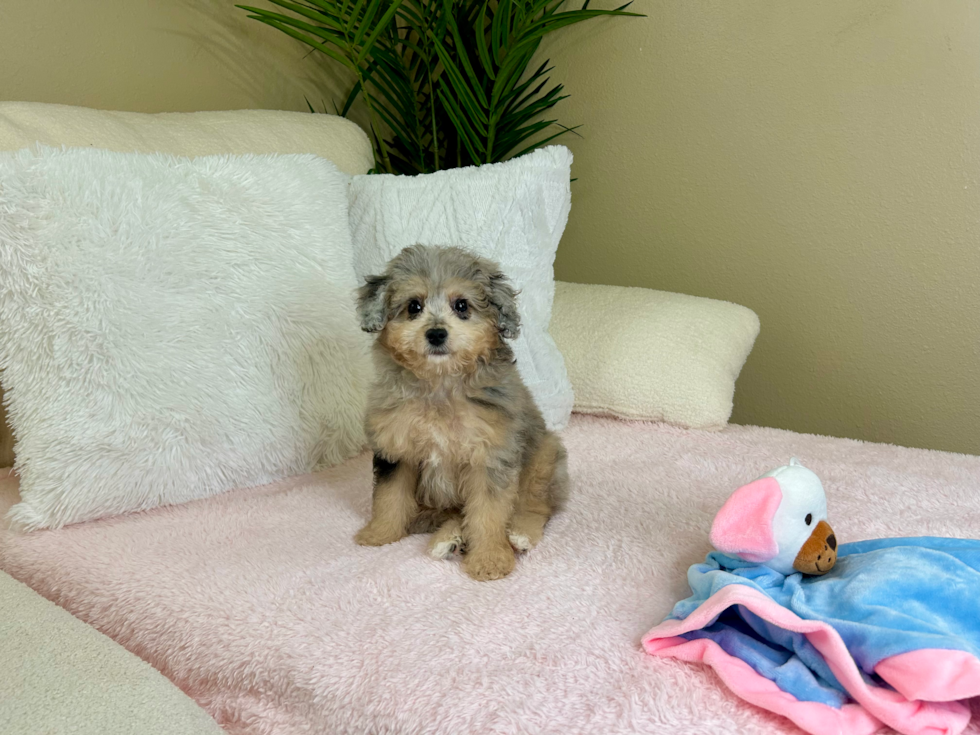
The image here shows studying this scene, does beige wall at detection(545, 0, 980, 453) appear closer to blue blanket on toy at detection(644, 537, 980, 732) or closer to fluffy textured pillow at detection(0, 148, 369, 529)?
fluffy textured pillow at detection(0, 148, 369, 529)

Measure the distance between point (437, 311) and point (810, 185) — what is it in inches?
69.8

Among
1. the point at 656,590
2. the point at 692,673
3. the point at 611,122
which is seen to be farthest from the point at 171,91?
the point at 692,673

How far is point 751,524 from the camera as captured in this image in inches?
50.8

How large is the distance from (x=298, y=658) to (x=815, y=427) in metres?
2.33

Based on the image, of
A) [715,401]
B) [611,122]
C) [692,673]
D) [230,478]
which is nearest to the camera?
[692,673]

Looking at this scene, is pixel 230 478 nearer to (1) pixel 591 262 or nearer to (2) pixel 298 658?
(2) pixel 298 658

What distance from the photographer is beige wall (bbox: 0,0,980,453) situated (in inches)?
97.2

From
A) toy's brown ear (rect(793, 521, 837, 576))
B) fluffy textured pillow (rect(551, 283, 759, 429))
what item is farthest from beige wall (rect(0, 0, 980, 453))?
toy's brown ear (rect(793, 521, 837, 576))

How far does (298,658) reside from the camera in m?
1.19

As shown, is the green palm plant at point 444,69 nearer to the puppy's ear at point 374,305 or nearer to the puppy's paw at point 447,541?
the puppy's ear at point 374,305

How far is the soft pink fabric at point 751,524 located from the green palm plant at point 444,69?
199 cm

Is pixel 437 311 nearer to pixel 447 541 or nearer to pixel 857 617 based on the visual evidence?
pixel 447 541

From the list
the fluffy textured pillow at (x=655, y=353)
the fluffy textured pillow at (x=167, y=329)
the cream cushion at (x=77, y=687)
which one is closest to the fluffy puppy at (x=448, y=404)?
the fluffy textured pillow at (x=167, y=329)

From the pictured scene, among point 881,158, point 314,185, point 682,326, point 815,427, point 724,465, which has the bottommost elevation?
point 815,427
